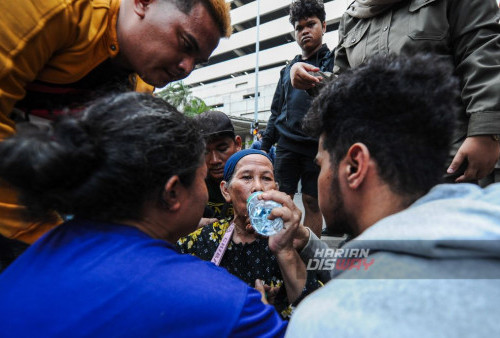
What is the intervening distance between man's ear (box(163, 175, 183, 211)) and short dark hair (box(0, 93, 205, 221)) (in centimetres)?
2

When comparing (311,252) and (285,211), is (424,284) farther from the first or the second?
(311,252)

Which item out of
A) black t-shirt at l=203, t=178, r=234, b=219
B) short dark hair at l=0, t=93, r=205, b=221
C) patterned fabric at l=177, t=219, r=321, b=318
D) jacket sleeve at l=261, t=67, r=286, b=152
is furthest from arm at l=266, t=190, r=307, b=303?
jacket sleeve at l=261, t=67, r=286, b=152

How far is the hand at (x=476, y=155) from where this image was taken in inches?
74.5

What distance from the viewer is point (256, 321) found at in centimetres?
103

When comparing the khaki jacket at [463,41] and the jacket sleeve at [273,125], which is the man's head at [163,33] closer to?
the khaki jacket at [463,41]

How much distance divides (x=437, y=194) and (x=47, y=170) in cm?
103

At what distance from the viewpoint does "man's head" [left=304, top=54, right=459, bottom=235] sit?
3.86 feet

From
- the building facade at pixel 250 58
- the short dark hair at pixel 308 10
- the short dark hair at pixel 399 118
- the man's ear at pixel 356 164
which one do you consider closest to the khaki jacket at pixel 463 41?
the short dark hair at pixel 399 118

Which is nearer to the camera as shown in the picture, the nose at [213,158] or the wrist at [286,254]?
the wrist at [286,254]

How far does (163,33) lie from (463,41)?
1.63 m

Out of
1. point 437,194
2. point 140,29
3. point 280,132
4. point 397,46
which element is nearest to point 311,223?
point 280,132

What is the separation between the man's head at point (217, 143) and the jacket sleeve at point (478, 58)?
193 centimetres

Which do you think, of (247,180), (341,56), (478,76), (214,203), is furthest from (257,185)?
(478,76)

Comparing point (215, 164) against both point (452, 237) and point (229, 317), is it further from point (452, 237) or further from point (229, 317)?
point (452, 237)
